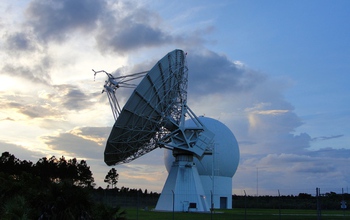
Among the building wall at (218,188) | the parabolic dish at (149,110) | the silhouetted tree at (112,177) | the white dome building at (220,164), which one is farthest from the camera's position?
the silhouetted tree at (112,177)

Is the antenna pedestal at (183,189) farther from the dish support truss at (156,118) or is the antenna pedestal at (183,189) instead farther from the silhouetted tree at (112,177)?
the silhouetted tree at (112,177)

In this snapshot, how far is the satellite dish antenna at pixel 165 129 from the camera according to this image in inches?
1556

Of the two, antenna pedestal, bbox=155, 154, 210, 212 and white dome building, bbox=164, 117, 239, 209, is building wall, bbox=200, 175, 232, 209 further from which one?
antenna pedestal, bbox=155, 154, 210, 212

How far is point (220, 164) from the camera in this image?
2594 inches

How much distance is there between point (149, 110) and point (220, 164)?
2779 cm

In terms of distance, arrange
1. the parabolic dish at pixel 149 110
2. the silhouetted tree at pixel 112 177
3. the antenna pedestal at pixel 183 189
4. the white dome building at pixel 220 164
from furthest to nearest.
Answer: the silhouetted tree at pixel 112 177, the white dome building at pixel 220 164, the antenna pedestal at pixel 183 189, the parabolic dish at pixel 149 110

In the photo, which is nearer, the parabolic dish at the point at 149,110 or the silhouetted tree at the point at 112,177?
the parabolic dish at the point at 149,110

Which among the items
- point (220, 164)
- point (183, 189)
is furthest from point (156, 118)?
point (220, 164)

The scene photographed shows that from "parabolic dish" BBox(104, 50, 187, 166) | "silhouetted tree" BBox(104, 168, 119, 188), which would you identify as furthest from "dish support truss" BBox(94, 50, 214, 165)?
"silhouetted tree" BBox(104, 168, 119, 188)

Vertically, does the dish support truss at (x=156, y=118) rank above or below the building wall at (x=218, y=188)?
above

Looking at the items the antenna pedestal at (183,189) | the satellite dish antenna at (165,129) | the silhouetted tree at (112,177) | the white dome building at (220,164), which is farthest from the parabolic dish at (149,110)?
the silhouetted tree at (112,177)

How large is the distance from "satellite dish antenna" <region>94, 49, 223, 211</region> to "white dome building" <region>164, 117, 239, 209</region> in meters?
15.4

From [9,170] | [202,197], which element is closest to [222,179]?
[202,197]

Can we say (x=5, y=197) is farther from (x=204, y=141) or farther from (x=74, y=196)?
(x=204, y=141)
